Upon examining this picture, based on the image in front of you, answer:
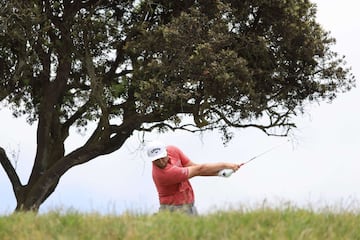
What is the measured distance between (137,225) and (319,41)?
47.6 ft

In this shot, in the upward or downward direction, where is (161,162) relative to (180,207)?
upward

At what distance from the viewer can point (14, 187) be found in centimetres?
2191

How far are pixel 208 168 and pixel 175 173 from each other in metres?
0.44

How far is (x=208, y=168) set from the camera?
9.91 m

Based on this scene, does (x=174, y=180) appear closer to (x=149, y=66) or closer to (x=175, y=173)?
(x=175, y=173)

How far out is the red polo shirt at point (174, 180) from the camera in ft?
32.3

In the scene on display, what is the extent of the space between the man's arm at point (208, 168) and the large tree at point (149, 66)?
28.0 ft

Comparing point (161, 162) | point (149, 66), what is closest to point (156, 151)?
point (161, 162)

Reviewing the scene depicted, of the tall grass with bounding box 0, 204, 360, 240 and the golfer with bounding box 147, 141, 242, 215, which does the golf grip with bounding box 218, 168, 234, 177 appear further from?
the tall grass with bounding box 0, 204, 360, 240

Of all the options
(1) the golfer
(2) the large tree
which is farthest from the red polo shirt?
(2) the large tree

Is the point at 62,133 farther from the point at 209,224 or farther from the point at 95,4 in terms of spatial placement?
the point at 209,224

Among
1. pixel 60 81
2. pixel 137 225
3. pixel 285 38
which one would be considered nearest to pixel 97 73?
pixel 60 81

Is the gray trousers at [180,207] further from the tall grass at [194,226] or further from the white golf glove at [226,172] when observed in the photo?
the tall grass at [194,226]

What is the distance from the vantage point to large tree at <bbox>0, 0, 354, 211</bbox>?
754 inches
